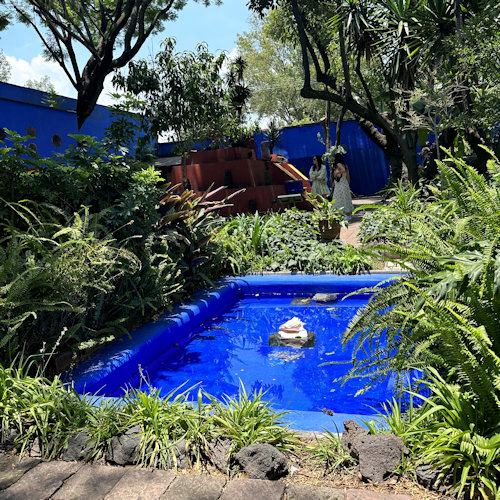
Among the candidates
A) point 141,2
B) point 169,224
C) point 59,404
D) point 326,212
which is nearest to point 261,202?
point 326,212

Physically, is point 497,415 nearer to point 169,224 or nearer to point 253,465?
point 253,465

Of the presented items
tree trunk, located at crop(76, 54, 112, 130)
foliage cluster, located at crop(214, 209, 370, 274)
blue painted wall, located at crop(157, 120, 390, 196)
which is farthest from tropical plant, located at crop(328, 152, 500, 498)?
blue painted wall, located at crop(157, 120, 390, 196)

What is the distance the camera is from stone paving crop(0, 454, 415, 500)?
1922 mm

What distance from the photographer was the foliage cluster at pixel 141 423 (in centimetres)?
232

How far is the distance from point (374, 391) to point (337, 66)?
13.3 metres

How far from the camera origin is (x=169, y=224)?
598 cm

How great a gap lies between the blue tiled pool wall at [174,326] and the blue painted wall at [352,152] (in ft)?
46.3

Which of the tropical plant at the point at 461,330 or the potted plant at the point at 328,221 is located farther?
the potted plant at the point at 328,221

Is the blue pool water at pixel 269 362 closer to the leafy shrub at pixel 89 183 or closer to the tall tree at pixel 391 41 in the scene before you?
the leafy shrub at pixel 89 183

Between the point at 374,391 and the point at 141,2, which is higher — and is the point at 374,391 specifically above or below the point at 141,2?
below

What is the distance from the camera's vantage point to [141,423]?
2.48 m

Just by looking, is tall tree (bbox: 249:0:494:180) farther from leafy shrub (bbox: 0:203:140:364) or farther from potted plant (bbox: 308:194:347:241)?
leafy shrub (bbox: 0:203:140:364)

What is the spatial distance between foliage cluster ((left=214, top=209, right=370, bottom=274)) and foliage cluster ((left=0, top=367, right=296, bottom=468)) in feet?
14.6

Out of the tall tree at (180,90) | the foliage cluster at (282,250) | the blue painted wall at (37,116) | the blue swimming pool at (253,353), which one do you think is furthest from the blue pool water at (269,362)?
the blue painted wall at (37,116)
